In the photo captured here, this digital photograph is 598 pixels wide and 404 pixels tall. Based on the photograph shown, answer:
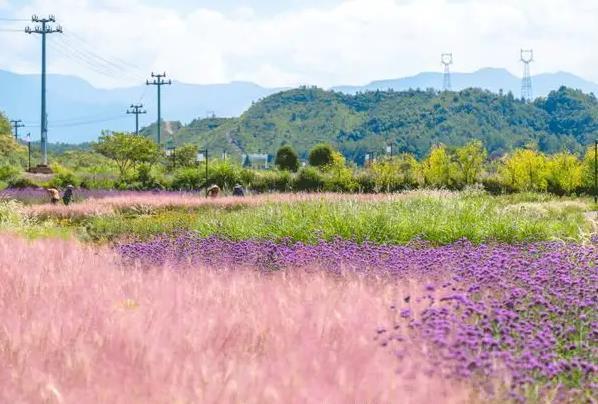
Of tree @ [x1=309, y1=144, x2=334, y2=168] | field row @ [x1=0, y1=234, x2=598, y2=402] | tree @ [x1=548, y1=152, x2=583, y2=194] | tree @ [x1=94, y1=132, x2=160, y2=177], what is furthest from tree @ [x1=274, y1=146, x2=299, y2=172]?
field row @ [x1=0, y1=234, x2=598, y2=402]

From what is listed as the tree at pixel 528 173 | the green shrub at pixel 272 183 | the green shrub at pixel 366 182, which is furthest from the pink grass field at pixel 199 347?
the green shrub at pixel 366 182

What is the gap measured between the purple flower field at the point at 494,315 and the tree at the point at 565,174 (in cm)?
2543

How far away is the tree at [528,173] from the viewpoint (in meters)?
32.8

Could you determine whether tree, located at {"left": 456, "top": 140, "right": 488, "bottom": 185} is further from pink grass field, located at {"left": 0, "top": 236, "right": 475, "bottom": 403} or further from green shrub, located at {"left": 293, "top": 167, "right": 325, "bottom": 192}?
pink grass field, located at {"left": 0, "top": 236, "right": 475, "bottom": 403}

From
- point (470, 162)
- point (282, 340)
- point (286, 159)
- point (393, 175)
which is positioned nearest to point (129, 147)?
point (286, 159)

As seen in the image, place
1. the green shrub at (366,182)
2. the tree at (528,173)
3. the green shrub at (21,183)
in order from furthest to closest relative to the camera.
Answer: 1. the green shrub at (21,183)
2. the green shrub at (366,182)
3. the tree at (528,173)

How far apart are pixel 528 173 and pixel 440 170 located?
3.89 metres

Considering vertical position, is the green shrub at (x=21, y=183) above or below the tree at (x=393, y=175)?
below

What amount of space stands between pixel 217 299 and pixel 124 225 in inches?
407

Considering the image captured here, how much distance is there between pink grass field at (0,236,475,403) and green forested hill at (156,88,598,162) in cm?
12173

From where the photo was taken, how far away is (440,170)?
116ft

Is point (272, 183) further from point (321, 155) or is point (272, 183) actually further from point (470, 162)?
point (321, 155)

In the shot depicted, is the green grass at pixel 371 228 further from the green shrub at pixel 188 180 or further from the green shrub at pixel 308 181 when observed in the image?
the green shrub at pixel 188 180

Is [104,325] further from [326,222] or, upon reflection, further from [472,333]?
[326,222]
